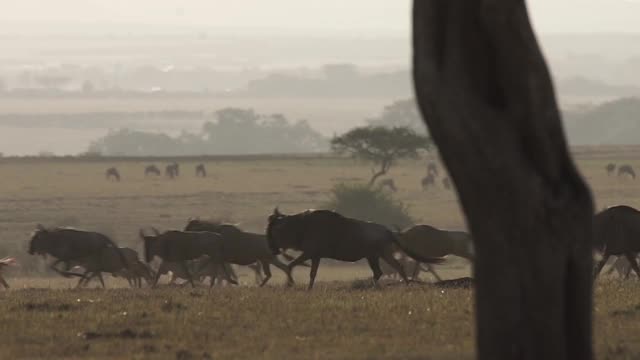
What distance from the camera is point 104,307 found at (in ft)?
Result: 66.4

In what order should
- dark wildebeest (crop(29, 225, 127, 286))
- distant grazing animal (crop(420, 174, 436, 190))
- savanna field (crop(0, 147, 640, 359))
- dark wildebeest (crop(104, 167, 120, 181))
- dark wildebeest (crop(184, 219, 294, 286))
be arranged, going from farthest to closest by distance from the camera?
dark wildebeest (crop(104, 167, 120, 181)) → distant grazing animal (crop(420, 174, 436, 190)) → dark wildebeest (crop(184, 219, 294, 286)) → dark wildebeest (crop(29, 225, 127, 286)) → savanna field (crop(0, 147, 640, 359))

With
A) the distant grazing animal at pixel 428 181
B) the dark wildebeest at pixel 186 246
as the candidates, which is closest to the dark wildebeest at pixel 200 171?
the distant grazing animal at pixel 428 181

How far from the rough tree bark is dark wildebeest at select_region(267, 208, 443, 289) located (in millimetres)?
15688

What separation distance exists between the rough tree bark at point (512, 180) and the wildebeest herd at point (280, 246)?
41.7ft

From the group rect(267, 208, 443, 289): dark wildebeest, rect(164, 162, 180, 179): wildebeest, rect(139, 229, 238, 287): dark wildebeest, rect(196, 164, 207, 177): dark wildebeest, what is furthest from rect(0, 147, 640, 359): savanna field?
rect(164, 162, 180, 179): wildebeest

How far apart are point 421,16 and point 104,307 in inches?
426

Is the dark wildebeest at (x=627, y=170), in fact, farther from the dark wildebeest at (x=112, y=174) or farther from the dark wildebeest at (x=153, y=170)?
the dark wildebeest at (x=112, y=174)

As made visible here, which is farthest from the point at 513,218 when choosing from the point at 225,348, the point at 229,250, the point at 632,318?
the point at 229,250

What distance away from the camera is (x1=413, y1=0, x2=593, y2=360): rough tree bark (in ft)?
32.7

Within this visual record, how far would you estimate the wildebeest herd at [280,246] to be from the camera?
2603cm

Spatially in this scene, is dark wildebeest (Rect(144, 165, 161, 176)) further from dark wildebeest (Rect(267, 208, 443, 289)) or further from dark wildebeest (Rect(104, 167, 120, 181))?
dark wildebeest (Rect(267, 208, 443, 289))

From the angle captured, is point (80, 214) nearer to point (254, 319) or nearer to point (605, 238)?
point (605, 238)

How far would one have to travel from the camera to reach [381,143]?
8106 cm

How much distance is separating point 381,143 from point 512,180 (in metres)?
71.1
